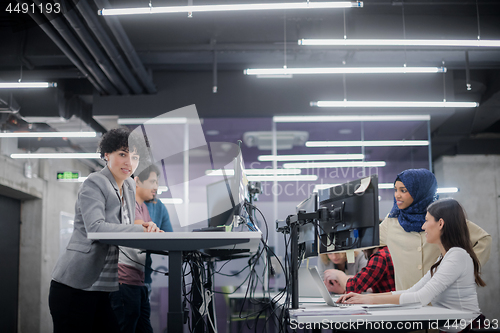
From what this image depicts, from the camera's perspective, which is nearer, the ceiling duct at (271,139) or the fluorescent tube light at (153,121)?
the fluorescent tube light at (153,121)

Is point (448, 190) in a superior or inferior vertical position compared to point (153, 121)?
inferior

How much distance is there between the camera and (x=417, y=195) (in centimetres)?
228

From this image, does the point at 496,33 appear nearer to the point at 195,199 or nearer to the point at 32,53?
the point at 195,199

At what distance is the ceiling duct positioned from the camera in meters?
5.96

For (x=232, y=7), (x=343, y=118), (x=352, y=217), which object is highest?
(x=232, y=7)

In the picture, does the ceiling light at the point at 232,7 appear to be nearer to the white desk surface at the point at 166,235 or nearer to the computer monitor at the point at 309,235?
the computer monitor at the point at 309,235

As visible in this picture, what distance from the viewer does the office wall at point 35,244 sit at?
7.14 metres

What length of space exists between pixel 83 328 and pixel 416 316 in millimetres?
1277

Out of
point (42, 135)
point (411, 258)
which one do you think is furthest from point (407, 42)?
point (42, 135)

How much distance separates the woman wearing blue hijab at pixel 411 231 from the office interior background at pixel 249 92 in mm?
2308

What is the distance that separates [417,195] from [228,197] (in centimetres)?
104

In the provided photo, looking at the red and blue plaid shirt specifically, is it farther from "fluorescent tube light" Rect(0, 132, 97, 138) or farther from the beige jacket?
"fluorescent tube light" Rect(0, 132, 97, 138)

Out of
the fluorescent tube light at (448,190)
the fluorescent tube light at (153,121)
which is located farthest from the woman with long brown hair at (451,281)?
the fluorescent tube light at (448,190)

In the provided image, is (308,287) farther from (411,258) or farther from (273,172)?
(273,172)
